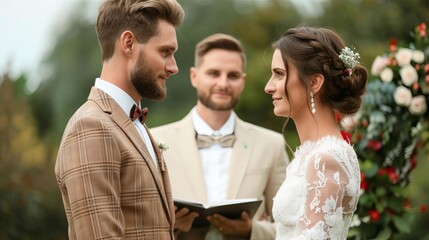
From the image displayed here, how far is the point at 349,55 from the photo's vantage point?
3900 mm

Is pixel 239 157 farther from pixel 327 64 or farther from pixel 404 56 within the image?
pixel 327 64

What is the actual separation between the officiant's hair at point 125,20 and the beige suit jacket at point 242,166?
2025 mm

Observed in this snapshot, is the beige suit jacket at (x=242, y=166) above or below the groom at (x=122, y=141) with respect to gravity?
below

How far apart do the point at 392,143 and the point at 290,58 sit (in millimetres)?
2435

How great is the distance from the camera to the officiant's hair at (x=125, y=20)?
365 centimetres

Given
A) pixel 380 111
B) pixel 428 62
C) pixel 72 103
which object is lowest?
pixel 72 103

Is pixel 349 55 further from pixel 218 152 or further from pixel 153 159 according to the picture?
pixel 218 152

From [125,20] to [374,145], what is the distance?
301 centimetres

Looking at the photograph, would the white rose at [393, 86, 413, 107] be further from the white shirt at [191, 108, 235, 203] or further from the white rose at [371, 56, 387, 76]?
the white shirt at [191, 108, 235, 203]

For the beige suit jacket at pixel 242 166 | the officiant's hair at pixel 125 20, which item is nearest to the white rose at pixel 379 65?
the beige suit jacket at pixel 242 166

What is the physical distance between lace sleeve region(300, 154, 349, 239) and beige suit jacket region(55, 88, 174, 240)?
671 millimetres

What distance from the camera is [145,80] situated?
144 inches

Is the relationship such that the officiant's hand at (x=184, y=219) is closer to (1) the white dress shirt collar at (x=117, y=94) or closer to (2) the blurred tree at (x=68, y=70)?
(1) the white dress shirt collar at (x=117, y=94)

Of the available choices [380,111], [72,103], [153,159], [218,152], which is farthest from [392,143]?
[72,103]
